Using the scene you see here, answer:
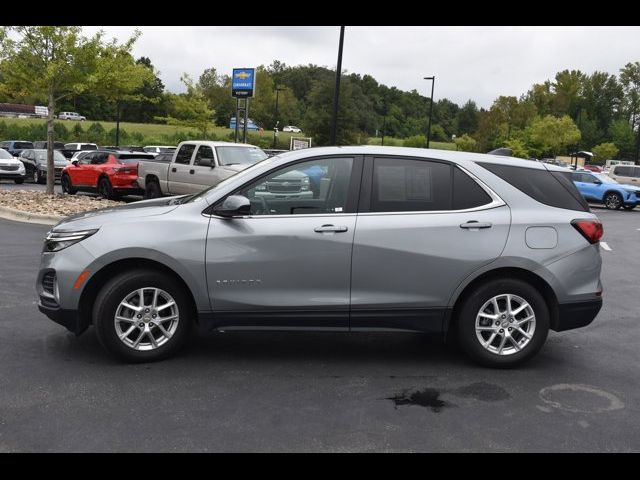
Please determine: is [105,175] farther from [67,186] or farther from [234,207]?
[234,207]

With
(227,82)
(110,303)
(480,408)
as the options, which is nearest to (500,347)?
(480,408)

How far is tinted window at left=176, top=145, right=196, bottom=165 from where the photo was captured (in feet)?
55.6

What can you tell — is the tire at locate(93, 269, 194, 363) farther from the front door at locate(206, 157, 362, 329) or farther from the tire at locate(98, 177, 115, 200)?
the tire at locate(98, 177, 115, 200)

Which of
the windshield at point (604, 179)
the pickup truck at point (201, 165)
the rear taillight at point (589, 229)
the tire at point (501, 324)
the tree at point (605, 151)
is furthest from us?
the tree at point (605, 151)

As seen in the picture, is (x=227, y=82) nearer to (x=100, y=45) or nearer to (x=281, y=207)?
(x=100, y=45)

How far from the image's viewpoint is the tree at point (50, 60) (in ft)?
54.2

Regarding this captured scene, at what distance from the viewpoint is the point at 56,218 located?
1480 centimetres

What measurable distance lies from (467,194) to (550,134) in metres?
74.3

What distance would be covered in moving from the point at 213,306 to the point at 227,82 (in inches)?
3671

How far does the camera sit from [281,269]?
5195 millimetres

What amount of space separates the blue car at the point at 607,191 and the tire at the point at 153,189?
17245 millimetres

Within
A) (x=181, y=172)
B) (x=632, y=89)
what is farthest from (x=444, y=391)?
(x=632, y=89)

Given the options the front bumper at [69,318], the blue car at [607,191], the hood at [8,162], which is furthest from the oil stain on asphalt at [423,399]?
the hood at [8,162]

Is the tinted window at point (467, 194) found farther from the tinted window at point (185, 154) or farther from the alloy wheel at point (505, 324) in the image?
the tinted window at point (185, 154)
